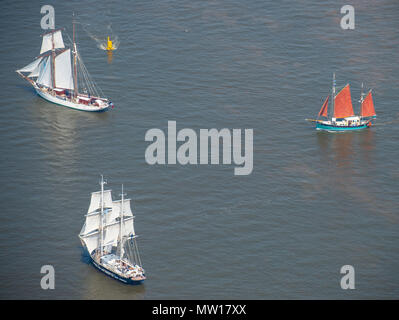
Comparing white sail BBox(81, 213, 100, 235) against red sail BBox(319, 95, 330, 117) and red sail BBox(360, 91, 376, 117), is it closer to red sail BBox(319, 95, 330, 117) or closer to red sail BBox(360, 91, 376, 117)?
red sail BBox(319, 95, 330, 117)

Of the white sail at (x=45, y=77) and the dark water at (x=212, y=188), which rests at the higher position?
the white sail at (x=45, y=77)

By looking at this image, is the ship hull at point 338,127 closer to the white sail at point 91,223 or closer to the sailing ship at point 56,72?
the sailing ship at point 56,72

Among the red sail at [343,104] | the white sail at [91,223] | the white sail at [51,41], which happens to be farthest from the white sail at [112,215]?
the white sail at [51,41]

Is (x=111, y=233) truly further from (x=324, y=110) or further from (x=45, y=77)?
(x=45, y=77)

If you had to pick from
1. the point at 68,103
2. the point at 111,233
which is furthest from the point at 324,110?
the point at 111,233

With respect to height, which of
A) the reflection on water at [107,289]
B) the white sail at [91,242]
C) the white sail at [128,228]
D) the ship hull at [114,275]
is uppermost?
the white sail at [128,228]

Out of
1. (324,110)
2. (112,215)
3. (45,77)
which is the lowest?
(112,215)

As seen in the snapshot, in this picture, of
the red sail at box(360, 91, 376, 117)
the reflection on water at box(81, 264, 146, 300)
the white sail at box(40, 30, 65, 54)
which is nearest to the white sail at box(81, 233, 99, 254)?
the reflection on water at box(81, 264, 146, 300)

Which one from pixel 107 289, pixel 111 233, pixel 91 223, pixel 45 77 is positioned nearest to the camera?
pixel 107 289
